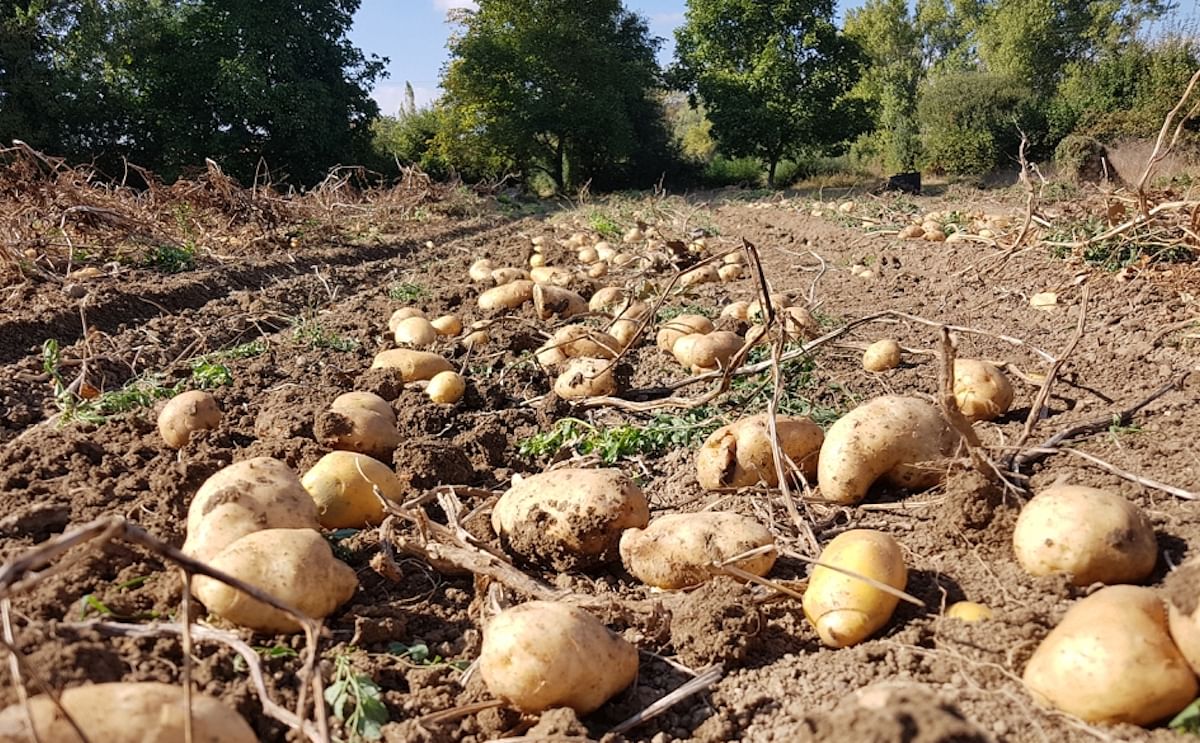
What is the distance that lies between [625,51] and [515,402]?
3172 centimetres

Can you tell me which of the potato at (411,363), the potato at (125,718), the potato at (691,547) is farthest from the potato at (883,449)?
the potato at (411,363)

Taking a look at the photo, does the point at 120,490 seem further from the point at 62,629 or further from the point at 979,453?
the point at 979,453

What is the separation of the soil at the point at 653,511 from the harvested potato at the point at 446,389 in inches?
3.7

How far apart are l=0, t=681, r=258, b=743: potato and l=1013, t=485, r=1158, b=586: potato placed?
1742 millimetres

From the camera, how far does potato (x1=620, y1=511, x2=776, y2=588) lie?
2119 millimetres

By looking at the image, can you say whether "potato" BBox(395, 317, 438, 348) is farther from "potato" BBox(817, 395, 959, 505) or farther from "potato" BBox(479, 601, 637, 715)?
"potato" BBox(479, 601, 637, 715)

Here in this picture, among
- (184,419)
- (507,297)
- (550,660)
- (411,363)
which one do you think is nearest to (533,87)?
(507,297)

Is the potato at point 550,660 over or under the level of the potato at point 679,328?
under

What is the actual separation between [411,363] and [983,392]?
2654 mm

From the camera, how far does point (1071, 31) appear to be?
34.4 meters

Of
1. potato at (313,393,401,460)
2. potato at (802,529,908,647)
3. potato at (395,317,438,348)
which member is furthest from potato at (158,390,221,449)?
potato at (802,529,908,647)

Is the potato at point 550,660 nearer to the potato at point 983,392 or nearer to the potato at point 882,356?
the potato at point 983,392

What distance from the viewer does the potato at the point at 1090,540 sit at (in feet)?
5.83

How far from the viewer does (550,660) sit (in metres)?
1.66
